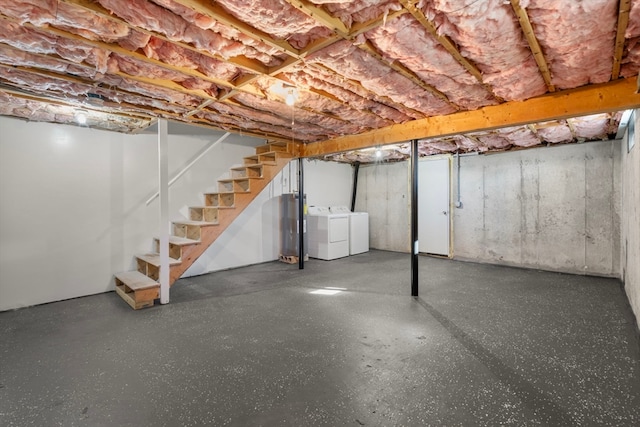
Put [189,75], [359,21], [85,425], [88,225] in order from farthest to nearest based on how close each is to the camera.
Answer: [88,225]
[189,75]
[359,21]
[85,425]

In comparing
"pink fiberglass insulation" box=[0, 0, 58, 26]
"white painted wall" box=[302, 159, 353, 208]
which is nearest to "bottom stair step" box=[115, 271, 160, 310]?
"pink fiberglass insulation" box=[0, 0, 58, 26]

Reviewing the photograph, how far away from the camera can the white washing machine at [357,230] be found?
269 inches

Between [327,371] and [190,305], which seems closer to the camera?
[327,371]

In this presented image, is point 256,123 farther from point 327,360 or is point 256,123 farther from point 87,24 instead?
point 327,360

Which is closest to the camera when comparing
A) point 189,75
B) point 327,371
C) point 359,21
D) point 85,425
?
point 85,425

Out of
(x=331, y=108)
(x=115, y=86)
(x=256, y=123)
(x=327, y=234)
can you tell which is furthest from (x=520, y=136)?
(x=115, y=86)

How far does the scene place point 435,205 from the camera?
674 cm

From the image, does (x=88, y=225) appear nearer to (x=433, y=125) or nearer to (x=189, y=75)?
(x=189, y=75)

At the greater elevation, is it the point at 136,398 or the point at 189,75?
the point at 189,75

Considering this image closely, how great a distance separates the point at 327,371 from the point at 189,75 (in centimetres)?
258

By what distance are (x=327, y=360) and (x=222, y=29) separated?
2.42m

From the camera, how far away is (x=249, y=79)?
2.57 meters

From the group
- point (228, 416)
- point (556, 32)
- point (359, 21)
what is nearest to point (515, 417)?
point (228, 416)

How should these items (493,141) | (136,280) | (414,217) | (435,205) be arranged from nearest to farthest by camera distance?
(136,280), (414,217), (493,141), (435,205)
